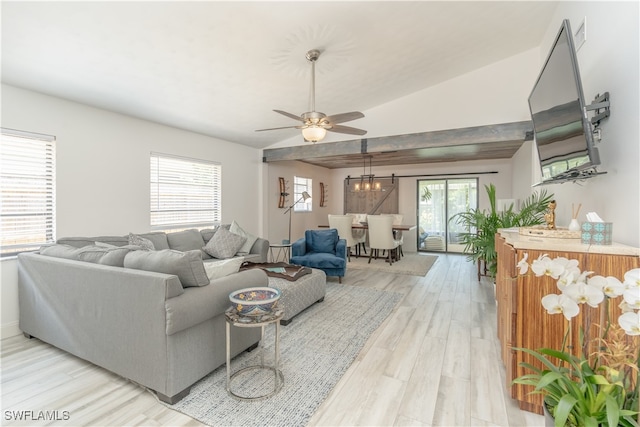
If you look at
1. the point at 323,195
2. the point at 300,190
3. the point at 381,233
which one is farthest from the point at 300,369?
the point at 323,195

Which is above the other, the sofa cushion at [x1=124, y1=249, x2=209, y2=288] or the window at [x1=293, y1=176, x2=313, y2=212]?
the window at [x1=293, y1=176, x2=313, y2=212]

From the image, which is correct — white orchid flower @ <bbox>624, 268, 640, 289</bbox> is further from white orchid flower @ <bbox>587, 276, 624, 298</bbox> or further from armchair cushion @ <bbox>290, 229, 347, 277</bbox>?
armchair cushion @ <bbox>290, 229, 347, 277</bbox>

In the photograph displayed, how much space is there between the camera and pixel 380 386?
6.79 ft

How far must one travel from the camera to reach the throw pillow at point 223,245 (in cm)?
447

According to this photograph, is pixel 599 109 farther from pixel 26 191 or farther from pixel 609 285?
pixel 26 191

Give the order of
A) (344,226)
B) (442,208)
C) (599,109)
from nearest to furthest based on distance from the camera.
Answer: (599,109) → (344,226) → (442,208)

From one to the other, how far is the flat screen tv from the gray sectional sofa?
2.44m

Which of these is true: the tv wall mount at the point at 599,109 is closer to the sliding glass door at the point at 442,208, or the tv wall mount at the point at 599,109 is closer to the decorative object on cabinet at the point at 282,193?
the decorative object on cabinet at the point at 282,193

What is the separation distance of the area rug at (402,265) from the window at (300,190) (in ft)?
6.21

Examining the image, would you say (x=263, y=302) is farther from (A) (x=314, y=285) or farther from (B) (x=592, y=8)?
(B) (x=592, y=8)

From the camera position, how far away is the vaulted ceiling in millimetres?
2346

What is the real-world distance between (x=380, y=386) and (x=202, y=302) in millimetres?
1384

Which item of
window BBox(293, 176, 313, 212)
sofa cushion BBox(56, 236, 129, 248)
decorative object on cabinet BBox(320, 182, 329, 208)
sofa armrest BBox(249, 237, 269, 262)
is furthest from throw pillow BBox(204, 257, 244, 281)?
decorative object on cabinet BBox(320, 182, 329, 208)

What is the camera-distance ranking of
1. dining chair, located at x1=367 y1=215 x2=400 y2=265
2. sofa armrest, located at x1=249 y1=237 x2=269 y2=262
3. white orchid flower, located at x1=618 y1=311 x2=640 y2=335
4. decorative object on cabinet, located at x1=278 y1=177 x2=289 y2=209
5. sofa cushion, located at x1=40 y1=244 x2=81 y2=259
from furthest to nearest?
1. decorative object on cabinet, located at x1=278 y1=177 x2=289 y2=209
2. dining chair, located at x1=367 y1=215 x2=400 y2=265
3. sofa armrest, located at x1=249 y1=237 x2=269 y2=262
4. sofa cushion, located at x1=40 y1=244 x2=81 y2=259
5. white orchid flower, located at x1=618 y1=311 x2=640 y2=335
